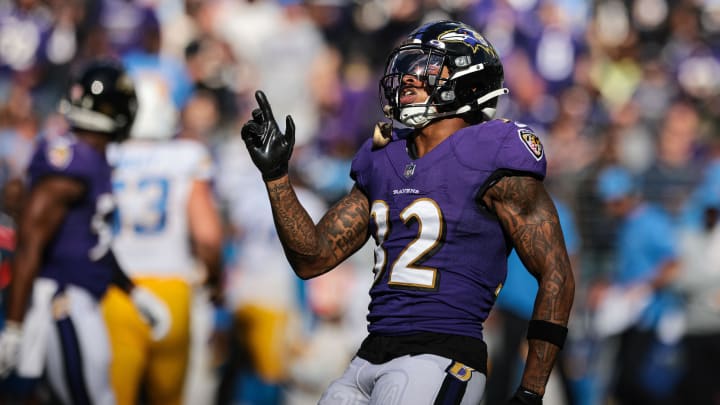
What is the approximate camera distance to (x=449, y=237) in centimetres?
374

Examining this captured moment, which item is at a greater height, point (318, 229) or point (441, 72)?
point (441, 72)

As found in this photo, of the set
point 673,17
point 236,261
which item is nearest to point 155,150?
point 236,261

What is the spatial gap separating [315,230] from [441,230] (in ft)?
1.62

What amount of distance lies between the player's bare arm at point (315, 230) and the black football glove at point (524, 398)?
858 mm

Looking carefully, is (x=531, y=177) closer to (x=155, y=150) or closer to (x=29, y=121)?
(x=155, y=150)

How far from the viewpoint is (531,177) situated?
12.2ft

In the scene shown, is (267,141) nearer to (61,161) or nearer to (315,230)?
(315,230)

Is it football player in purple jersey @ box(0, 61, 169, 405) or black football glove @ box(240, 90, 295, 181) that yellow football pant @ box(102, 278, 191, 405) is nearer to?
football player in purple jersey @ box(0, 61, 169, 405)

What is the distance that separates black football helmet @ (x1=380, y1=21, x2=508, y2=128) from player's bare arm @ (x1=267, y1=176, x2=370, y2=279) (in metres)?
0.39

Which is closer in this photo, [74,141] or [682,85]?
[74,141]

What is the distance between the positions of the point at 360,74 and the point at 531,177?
273 inches

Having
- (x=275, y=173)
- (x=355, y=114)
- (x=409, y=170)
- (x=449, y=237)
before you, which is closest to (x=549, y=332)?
(x=449, y=237)

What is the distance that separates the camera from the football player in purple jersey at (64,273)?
541 centimetres

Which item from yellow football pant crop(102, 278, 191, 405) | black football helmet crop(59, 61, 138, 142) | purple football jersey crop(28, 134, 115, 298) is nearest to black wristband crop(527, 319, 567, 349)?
purple football jersey crop(28, 134, 115, 298)
